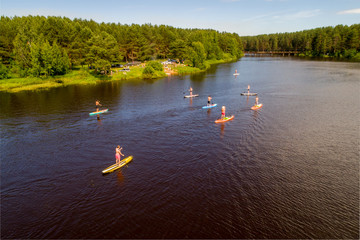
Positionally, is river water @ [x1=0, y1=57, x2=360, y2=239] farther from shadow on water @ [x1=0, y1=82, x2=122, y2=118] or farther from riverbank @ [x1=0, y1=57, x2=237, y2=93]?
riverbank @ [x1=0, y1=57, x2=237, y2=93]

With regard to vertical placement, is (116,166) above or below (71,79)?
below

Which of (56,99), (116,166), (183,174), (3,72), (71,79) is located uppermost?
(3,72)

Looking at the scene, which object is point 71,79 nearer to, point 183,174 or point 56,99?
point 56,99

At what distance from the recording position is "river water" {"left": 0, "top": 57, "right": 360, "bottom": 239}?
20297 mm

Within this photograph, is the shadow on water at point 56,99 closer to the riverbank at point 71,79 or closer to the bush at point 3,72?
the riverbank at point 71,79

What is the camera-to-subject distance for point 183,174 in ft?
90.9

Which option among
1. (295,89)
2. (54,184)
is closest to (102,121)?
(54,184)

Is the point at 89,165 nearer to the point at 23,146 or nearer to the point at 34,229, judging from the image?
the point at 34,229

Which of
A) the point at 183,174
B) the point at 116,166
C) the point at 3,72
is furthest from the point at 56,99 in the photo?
the point at 183,174

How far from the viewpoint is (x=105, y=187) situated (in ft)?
84.0

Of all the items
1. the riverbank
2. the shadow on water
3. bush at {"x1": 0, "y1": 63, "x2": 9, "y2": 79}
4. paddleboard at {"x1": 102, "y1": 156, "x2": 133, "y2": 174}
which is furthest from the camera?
bush at {"x1": 0, "y1": 63, "x2": 9, "y2": 79}

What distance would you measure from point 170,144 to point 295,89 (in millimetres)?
57542

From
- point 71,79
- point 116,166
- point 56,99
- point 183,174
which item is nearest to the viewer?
point 183,174

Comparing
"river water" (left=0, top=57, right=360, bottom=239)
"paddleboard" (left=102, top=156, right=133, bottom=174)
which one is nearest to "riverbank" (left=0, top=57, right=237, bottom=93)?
"river water" (left=0, top=57, right=360, bottom=239)
